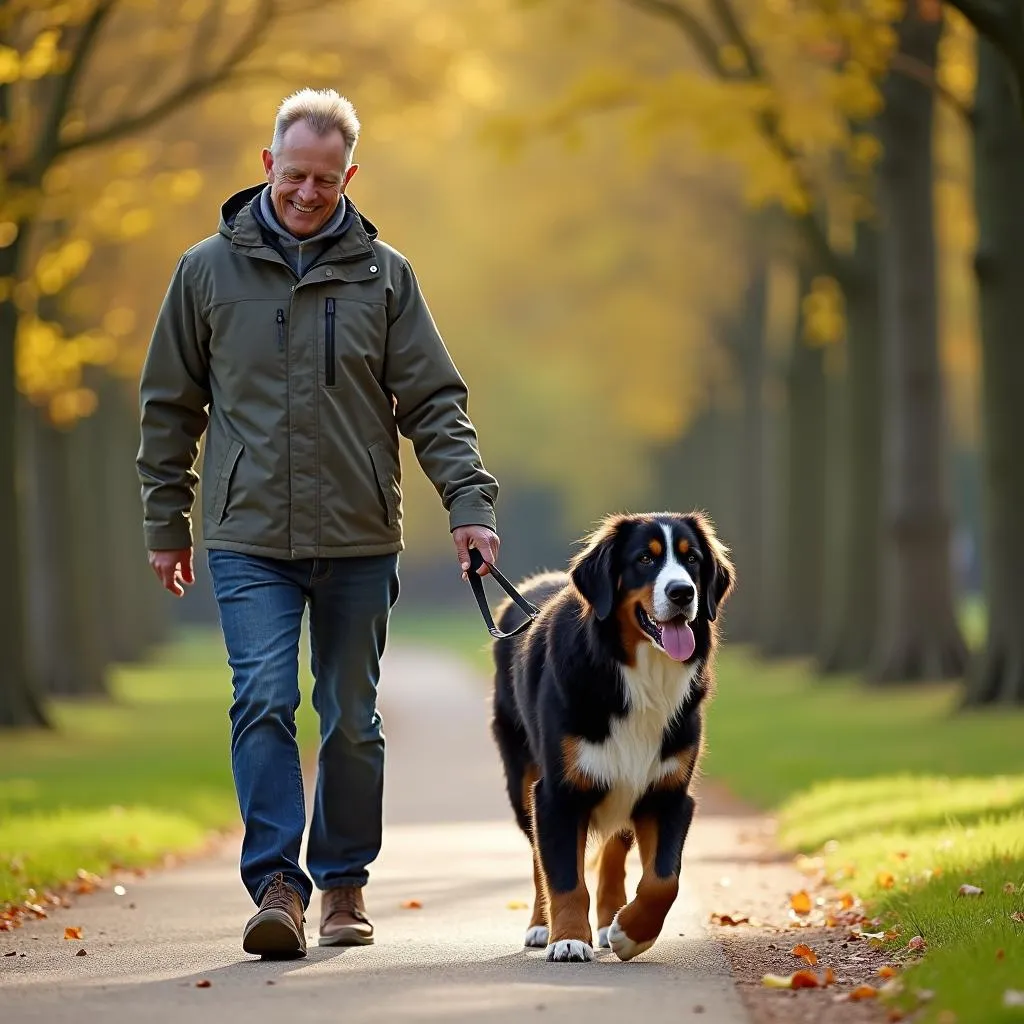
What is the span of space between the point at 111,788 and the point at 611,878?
7025mm

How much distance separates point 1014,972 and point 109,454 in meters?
27.8

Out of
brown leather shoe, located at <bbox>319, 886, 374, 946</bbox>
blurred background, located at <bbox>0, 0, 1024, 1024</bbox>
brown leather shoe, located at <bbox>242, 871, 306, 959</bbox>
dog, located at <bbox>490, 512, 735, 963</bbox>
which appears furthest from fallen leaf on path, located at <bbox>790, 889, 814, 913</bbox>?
brown leather shoe, located at <bbox>242, 871, 306, 959</bbox>

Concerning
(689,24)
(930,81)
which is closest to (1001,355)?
(930,81)

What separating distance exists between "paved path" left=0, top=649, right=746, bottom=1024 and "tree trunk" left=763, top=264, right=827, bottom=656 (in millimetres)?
17931

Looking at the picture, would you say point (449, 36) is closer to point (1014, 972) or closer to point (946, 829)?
point (946, 829)

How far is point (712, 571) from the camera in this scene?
6863mm

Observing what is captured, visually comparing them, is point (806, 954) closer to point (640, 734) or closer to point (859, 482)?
point (640, 734)

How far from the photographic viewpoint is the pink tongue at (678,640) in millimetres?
6602

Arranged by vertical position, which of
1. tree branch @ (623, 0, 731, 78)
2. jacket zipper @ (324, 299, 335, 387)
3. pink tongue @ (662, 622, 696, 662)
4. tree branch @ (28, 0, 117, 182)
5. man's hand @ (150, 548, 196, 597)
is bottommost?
pink tongue @ (662, 622, 696, 662)

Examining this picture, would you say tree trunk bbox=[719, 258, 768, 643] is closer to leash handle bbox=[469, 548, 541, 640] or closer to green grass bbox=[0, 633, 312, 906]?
green grass bbox=[0, 633, 312, 906]

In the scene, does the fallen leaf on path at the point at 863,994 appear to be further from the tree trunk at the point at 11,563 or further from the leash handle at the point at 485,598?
the tree trunk at the point at 11,563

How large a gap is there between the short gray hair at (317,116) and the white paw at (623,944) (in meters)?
2.61

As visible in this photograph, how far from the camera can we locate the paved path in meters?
5.54

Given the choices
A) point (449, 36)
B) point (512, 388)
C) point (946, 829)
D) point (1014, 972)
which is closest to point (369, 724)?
point (1014, 972)
